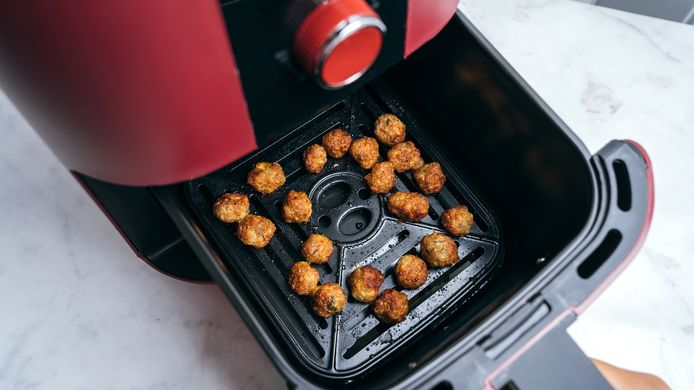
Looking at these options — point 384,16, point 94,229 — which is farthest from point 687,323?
point 94,229

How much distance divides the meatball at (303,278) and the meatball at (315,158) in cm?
13

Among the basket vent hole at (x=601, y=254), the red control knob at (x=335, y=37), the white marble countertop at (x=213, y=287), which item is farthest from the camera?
the white marble countertop at (x=213, y=287)

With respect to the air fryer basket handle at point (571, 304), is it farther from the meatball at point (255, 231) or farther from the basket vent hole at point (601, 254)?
the meatball at point (255, 231)

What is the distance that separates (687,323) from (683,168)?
26cm

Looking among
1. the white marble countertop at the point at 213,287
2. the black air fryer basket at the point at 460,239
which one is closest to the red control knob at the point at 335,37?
the black air fryer basket at the point at 460,239

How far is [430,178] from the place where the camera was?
0.72 m

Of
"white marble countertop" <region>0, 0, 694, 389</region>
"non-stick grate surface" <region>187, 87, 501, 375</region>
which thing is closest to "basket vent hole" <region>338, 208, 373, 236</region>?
"non-stick grate surface" <region>187, 87, 501, 375</region>

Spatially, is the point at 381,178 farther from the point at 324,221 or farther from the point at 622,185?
the point at 622,185

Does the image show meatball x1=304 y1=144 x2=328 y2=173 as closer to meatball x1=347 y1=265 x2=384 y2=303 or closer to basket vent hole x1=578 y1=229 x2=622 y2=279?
meatball x1=347 y1=265 x2=384 y2=303

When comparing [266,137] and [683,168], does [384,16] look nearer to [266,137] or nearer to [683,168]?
[266,137]

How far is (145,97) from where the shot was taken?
42 centimetres

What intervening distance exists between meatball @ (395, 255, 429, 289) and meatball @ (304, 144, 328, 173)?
0.53ft

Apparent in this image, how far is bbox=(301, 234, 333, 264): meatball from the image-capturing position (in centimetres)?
67

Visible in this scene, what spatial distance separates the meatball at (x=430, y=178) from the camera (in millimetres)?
721
